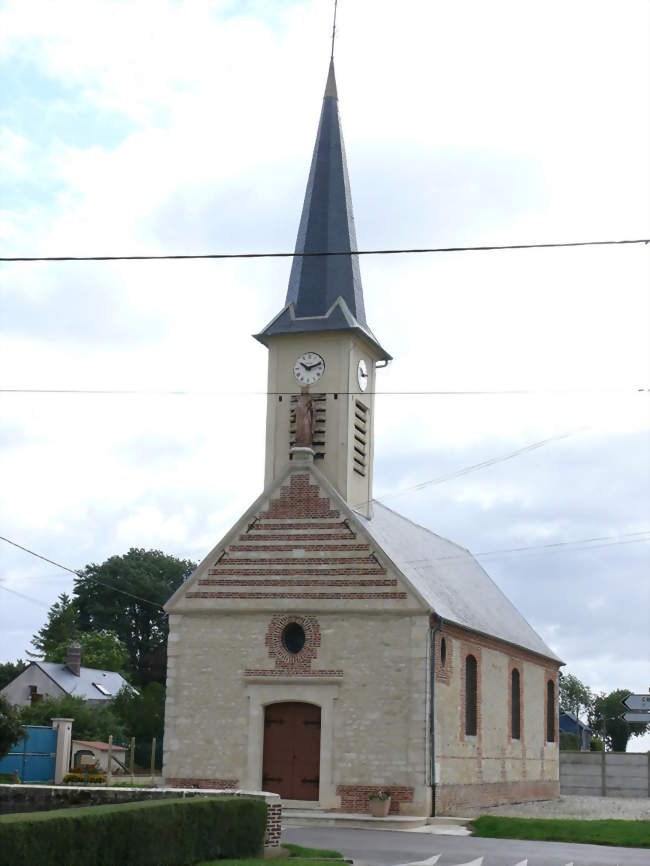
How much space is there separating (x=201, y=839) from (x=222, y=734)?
1234 centimetres

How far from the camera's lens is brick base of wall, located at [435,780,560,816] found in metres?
28.6

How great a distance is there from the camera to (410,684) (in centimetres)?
2805

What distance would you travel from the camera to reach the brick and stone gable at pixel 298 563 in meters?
29.0

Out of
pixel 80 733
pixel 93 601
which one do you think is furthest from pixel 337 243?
pixel 93 601

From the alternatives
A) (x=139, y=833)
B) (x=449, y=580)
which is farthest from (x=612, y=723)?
(x=139, y=833)

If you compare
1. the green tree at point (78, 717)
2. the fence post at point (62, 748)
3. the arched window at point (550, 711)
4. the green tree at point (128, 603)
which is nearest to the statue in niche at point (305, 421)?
the fence post at point (62, 748)

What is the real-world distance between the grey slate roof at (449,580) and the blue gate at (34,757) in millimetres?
11881

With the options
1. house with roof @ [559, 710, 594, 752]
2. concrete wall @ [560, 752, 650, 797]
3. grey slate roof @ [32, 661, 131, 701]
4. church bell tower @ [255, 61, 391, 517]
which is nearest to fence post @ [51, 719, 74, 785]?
church bell tower @ [255, 61, 391, 517]

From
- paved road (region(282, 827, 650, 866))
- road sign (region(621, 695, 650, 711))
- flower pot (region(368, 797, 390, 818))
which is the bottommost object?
paved road (region(282, 827, 650, 866))

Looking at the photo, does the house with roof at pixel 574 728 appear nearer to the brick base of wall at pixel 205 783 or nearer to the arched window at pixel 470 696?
the arched window at pixel 470 696

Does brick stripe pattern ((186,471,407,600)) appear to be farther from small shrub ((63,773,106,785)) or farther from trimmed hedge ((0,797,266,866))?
trimmed hedge ((0,797,266,866))

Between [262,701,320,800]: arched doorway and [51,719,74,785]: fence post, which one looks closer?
[262,701,320,800]: arched doorway

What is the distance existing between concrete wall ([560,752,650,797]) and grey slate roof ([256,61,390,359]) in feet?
58.0

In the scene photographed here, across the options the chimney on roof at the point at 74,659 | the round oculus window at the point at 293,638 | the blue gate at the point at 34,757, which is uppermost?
the chimney on roof at the point at 74,659
